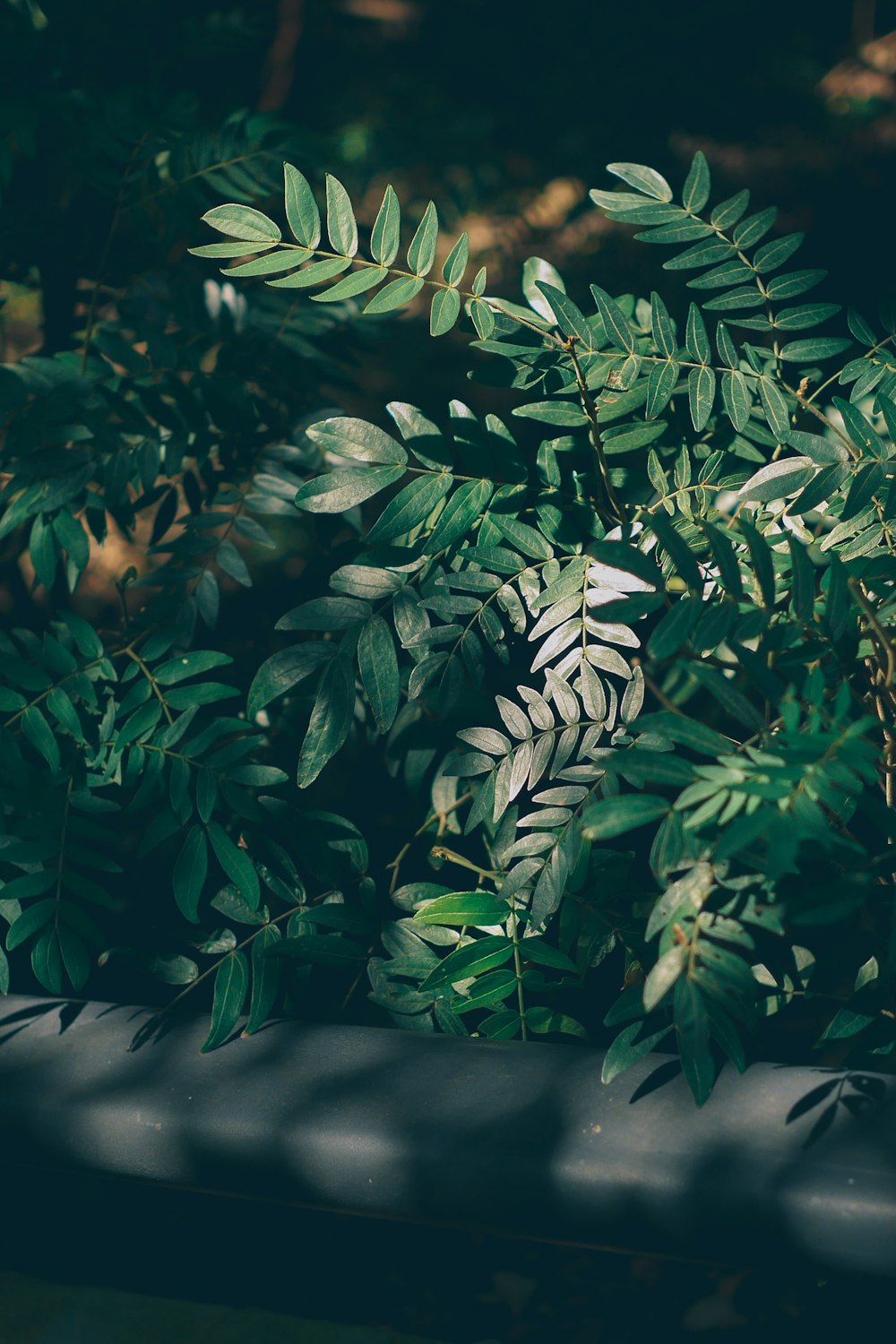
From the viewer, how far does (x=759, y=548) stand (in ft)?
2.40

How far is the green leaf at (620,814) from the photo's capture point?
2.22ft

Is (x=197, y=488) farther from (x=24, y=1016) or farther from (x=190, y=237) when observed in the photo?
(x=24, y=1016)

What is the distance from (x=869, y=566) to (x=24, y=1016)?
0.86 m

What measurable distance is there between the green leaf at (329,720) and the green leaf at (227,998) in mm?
211

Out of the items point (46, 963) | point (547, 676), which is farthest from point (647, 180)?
point (46, 963)

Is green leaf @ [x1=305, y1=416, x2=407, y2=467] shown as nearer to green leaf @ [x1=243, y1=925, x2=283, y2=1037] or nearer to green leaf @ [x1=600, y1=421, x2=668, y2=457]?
green leaf @ [x1=600, y1=421, x2=668, y2=457]

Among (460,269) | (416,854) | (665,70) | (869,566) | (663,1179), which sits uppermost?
(665,70)

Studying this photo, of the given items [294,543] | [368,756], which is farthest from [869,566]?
[294,543]

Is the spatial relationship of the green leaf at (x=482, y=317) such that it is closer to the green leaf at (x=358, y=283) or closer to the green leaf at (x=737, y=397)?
the green leaf at (x=358, y=283)

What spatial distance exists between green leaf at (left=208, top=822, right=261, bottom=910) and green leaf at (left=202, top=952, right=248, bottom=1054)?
0.08 metres

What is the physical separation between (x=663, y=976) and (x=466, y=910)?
308 mm

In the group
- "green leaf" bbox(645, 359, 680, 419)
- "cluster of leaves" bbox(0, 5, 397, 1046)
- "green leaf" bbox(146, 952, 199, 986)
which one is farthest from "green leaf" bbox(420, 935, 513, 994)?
"green leaf" bbox(645, 359, 680, 419)

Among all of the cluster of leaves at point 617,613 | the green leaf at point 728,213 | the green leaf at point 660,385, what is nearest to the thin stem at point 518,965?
the cluster of leaves at point 617,613

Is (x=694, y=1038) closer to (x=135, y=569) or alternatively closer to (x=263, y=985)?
(x=263, y=985)
